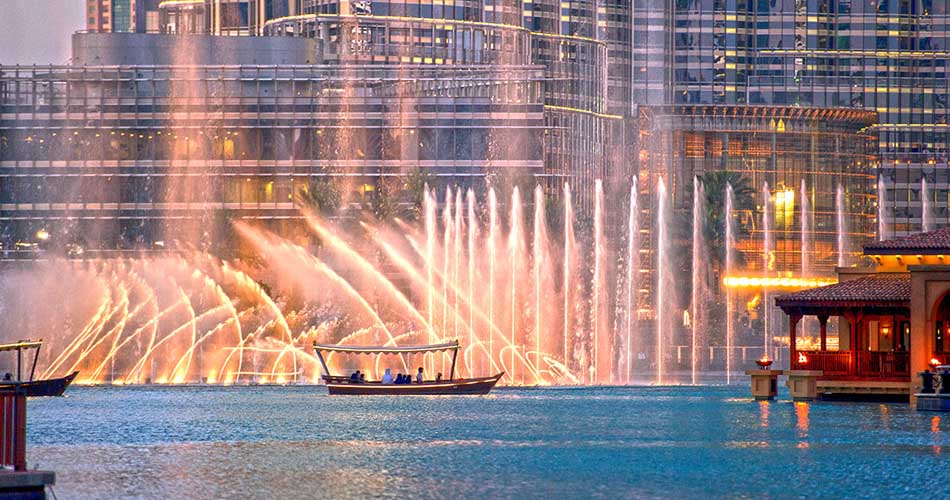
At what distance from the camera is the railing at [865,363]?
82.5 m

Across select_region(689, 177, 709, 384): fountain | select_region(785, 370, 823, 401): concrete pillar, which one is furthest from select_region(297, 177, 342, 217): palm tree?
select_region(785, 370, 823, 401): concrete pillar

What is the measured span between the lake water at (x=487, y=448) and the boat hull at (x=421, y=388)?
1912mm

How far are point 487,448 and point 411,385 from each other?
34788 mm

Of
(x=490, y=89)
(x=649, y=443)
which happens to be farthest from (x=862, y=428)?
(x=490, y=89)

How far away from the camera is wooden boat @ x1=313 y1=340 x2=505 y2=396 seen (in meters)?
92.1

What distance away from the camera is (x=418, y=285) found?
4754 inches

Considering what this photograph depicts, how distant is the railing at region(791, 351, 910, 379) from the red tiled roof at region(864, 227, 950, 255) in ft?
14.2

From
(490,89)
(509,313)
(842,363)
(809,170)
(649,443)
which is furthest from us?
(809,170)

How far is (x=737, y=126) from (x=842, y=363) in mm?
108587

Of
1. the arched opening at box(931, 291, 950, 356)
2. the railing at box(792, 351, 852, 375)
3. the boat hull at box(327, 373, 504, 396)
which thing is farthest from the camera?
the boat hull at box(327, 373, 504, 396)

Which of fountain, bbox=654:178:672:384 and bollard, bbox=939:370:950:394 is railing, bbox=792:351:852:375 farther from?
fountain, bbox=654:178:672:384

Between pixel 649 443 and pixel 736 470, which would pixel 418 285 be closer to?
pixel 649 443

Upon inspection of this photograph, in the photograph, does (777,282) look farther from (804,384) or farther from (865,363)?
(865,363)

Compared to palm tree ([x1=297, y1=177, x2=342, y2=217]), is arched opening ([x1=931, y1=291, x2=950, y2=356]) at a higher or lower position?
lower
